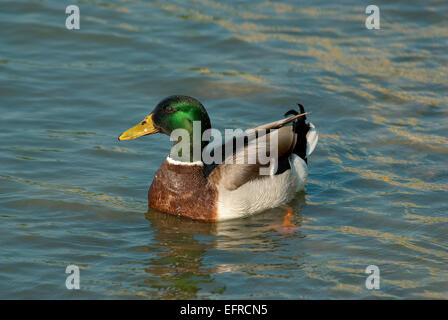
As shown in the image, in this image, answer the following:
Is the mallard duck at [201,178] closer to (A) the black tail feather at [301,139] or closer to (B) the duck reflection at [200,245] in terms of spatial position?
(B) the duck reflection at [200,245]

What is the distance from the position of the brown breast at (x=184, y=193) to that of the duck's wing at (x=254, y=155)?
14 centimetres

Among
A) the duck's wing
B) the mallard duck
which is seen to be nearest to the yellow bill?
the mallard duck

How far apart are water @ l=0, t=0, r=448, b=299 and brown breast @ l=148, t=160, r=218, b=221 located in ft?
0.43

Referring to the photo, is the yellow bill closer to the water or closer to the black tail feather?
the water

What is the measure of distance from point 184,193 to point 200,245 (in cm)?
86

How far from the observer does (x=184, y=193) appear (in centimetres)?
845

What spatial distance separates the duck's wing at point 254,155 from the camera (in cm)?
844

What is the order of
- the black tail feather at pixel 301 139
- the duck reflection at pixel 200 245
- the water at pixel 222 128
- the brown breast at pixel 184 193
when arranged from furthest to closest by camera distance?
the black tail feather at pixel 301 139 < the brown breast at pixel 184 193 < the water at pixel 222 128 < the duck reflection at pixel 200 245

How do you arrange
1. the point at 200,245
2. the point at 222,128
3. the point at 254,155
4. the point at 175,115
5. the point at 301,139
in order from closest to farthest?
1. the point at 200,245
2. the point at 175,115
3. the point at 254,155
4. the point at 301,139
5. the point at 222,128

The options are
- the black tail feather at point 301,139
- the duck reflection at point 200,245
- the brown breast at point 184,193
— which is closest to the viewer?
the duck reflection at point 200,245

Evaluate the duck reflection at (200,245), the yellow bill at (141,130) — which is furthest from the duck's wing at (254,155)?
the yellow bill at (141,130)

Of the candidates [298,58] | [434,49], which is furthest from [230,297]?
[434,49]

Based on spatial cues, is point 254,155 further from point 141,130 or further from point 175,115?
point 141,130

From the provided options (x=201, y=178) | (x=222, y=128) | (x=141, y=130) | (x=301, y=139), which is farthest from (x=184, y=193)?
(x=222, y=128)
